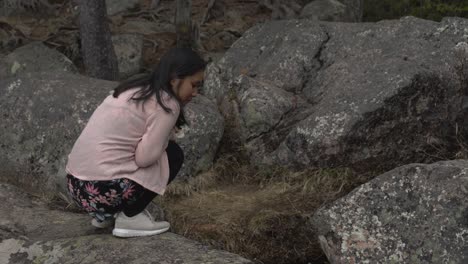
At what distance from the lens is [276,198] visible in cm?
546

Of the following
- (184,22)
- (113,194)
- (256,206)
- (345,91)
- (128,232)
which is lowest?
(256,206)

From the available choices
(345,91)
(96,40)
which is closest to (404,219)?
(345,91)

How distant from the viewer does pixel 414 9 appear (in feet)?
37.3

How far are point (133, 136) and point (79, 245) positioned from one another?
0.89 metres

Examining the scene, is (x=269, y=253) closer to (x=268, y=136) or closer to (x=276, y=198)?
(x=276, y=198)

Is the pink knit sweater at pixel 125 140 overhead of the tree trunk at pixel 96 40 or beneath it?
overhead

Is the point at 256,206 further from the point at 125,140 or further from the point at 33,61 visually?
the point at 33,61

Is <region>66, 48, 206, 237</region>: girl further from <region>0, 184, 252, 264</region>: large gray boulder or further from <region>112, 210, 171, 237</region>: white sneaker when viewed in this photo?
<region>0, 184, 252, 264</region>: large gray boulder

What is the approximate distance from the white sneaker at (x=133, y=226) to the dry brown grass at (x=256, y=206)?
3.16 feet

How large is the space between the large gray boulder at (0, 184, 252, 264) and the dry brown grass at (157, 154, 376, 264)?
928 millimetres

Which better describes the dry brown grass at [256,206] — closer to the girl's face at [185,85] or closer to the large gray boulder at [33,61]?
the girl's face at [185,85]

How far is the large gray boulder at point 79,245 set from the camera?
3793 millimetres

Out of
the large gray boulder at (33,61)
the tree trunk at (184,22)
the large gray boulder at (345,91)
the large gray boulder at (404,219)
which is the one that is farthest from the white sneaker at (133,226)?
the tree trunk at (184,22)

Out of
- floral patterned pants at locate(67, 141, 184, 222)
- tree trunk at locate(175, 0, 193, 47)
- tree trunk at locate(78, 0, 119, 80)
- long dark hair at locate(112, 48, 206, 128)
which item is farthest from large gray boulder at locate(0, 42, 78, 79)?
long dark hair at locate(112, 48, 206, 128)
